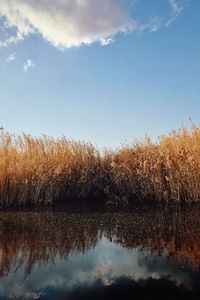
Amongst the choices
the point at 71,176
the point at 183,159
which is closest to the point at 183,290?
the point at 183,159

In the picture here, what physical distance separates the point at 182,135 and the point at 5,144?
3771 mm

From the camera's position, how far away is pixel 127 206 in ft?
25.8

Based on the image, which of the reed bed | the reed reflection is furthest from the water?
the reed bed

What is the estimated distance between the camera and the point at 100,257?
449 centimetres

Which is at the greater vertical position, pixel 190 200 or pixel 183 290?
pixel 190 200

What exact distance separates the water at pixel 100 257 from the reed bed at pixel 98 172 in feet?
4.69

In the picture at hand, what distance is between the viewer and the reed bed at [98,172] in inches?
319

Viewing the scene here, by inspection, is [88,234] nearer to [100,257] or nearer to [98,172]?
[100,257]

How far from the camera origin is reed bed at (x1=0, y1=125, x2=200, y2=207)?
810cm

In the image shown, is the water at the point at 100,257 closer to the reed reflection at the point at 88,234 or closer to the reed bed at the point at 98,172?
the reed reflection at the point at 88,234

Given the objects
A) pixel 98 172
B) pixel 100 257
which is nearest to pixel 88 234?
pixel 100 257

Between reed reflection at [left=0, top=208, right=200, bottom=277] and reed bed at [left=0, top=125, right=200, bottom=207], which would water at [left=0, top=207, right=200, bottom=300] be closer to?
reed reflection at [left=0, top=208, right=200, bottom=277]

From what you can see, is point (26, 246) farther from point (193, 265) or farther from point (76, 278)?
point (193, 265)

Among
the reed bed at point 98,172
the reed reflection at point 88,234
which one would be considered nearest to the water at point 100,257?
the reed reflection at point 88,234
